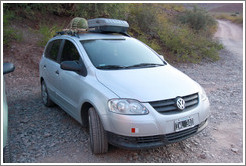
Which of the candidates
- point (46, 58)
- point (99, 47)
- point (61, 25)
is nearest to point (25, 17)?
point (61, 25)

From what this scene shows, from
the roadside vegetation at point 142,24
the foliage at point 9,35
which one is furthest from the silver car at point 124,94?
the roadside vegetation at point 142,24

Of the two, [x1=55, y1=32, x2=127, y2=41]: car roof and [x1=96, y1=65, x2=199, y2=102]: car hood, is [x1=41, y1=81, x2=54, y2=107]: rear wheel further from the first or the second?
[x1=96, y1=65, x2=199, y2=102]: car hood

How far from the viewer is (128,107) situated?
3012 millimetres

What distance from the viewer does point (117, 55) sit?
4.02 m

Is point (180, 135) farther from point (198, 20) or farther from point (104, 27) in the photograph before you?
point (198, 20)

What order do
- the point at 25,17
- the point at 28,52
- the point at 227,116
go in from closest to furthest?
the point at 227,116 < the point at 28,52 < the point at 25,17

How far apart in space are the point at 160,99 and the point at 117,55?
1261 mm

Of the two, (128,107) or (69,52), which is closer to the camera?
(128,107)

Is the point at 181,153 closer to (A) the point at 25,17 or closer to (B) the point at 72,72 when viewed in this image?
(B) the point at 72,72

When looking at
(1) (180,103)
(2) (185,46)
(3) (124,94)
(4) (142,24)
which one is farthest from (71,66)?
(4) (142,24)

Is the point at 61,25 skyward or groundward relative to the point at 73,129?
skyward

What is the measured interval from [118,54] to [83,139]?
1428 millimetres

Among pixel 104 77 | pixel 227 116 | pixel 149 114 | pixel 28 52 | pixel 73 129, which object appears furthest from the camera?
pixel 28 52

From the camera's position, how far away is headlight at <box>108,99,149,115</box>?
299 cm
